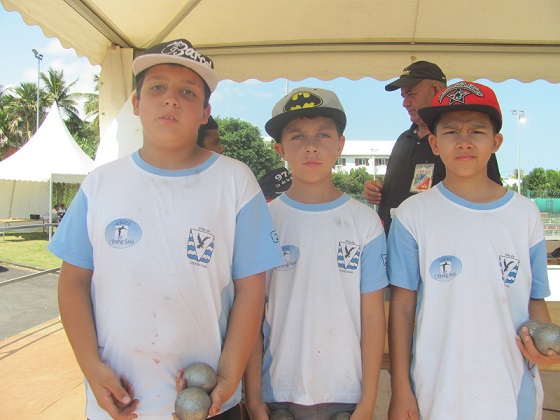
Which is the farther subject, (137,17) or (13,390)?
(13,390)

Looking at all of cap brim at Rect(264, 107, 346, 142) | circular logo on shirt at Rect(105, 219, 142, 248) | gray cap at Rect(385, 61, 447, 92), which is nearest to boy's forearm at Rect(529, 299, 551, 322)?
cap brim at Rect(264, 107, 346, 142)

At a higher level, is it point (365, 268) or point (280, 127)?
point (280, 127)

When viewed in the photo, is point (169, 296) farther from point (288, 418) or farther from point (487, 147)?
point (487, 147)

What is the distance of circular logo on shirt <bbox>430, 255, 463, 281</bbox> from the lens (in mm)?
1709

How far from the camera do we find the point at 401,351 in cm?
177

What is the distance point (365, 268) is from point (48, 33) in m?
3.05

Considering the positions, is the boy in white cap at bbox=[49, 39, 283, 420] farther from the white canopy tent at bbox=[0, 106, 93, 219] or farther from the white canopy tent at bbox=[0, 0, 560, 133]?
the white canopy tent at bbox=[0, 106, 93, 219]

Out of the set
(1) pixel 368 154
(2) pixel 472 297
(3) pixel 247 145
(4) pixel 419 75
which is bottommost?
(2) pixel 472 297

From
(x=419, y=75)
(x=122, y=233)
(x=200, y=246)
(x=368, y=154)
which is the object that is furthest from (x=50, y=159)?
(x=368, y=154)

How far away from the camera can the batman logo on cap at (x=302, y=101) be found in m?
1.91

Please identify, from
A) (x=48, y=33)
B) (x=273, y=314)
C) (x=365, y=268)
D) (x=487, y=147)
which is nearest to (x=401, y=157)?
(x=487, y=147)

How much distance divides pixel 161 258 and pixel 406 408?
1.11 m

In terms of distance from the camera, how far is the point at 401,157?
3254mm

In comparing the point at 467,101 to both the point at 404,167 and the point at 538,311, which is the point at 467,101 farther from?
the point at 404,167
